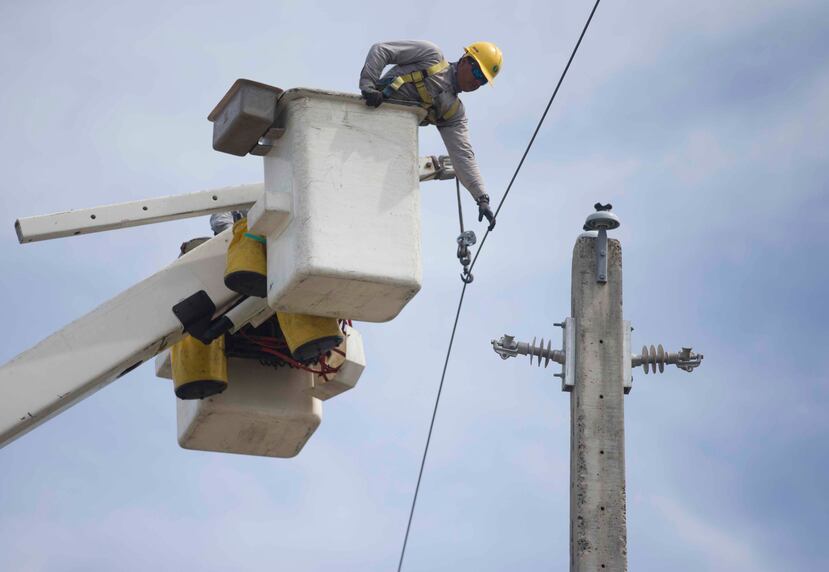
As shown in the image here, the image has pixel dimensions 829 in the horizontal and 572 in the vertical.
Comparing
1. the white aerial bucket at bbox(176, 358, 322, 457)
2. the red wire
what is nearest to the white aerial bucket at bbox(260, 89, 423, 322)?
the red wire

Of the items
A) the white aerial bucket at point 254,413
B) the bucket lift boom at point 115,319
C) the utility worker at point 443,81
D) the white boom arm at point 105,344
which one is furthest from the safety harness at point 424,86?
the white aerial bucket at point 254,413

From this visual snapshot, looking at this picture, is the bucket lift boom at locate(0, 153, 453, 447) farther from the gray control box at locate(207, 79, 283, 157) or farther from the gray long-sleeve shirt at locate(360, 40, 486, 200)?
the gray long-sleeve shirt at locate(360, 40, 486, 200)

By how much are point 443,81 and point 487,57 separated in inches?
16.2

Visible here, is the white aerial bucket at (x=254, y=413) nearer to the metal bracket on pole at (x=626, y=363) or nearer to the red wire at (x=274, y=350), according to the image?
the red wire at (x=274, y=350)

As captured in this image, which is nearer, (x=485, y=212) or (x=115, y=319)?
A: (x=115, y=319)

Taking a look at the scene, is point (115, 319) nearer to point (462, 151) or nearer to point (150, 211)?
point (150, 211)

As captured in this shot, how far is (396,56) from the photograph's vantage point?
342 inches

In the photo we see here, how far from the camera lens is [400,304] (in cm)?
807

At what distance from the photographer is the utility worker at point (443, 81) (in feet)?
28.1

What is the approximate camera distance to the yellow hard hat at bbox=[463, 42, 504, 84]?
29.7ft

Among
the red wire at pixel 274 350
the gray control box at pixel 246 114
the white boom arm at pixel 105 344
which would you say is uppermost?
the gray control box at pixel 246 114

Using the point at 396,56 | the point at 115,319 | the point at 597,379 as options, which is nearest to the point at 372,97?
the point at 396,56

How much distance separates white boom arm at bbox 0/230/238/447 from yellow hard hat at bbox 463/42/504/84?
1.54 meters

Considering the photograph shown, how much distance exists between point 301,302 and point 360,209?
487 millimetres
